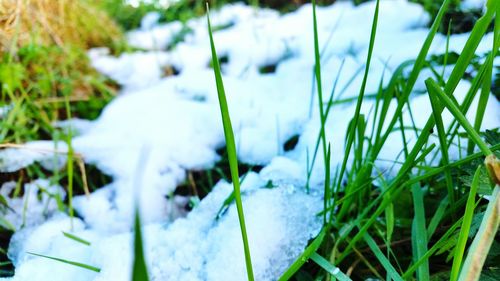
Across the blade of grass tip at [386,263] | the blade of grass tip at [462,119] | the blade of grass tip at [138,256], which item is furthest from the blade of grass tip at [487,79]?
the blade of grass tip at [138,256]

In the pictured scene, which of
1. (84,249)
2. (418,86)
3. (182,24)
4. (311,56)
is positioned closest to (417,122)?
(418,86)

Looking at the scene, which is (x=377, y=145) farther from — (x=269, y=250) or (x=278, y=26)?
(x=278, y=26)

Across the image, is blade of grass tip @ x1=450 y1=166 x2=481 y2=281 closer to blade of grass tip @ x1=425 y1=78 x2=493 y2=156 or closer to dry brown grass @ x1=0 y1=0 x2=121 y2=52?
blade of grass tip @ x1=425 y1=78 x2=493 y2=156

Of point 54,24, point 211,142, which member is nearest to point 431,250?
point 211,142

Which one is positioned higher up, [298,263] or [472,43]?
[472,43]

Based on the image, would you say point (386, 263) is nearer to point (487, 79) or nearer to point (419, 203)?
point (419, 203)

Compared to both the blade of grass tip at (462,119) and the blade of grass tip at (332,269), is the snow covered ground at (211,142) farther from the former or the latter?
the blade of grass tip at (462,119)
